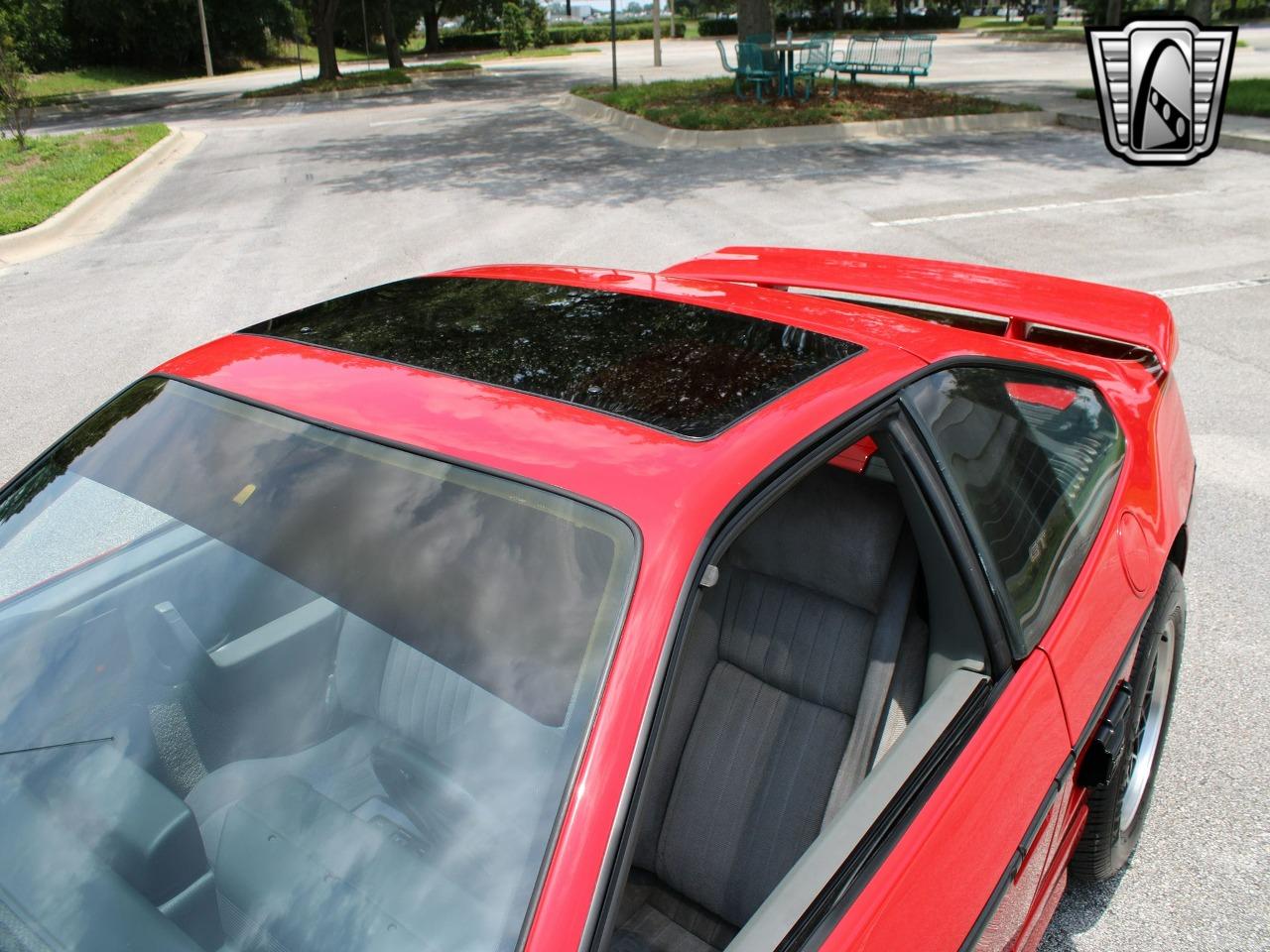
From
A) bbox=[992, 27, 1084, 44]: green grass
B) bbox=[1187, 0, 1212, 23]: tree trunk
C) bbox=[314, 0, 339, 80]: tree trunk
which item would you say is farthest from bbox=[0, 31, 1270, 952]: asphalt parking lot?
bbox=[992, 27, 1084, 44]: green grass

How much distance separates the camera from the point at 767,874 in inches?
75.2

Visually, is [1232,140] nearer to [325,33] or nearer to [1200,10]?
[1200,10]

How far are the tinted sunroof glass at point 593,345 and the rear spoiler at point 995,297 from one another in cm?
109

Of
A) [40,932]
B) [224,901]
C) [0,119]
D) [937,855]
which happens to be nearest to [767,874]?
[937,855]

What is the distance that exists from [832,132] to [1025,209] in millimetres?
5007

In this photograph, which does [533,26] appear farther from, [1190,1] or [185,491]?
[185,491]

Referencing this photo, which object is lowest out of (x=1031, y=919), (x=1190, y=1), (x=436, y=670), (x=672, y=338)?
(x=1031, y=919)

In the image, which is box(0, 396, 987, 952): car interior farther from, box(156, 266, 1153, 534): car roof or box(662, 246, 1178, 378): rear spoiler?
box(662, 246, 1178, 378): rear spoiler

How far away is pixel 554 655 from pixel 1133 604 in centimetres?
149

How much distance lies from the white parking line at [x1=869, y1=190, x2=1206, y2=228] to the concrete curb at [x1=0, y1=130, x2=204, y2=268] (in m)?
8.36

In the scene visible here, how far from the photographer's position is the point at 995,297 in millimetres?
3193

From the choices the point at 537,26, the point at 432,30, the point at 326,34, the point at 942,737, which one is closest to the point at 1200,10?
the point at 942,737

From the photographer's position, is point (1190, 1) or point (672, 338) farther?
point (1190, 1)

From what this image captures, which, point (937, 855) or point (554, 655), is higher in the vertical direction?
point (554, 655)
